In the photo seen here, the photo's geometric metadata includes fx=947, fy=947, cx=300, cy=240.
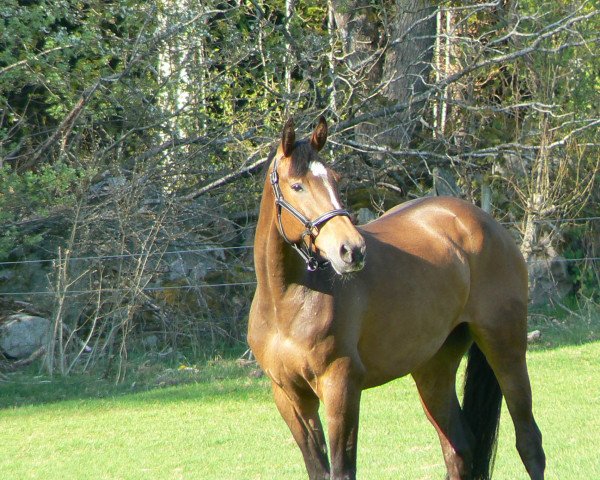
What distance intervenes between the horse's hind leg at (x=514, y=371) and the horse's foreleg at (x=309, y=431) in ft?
3.79

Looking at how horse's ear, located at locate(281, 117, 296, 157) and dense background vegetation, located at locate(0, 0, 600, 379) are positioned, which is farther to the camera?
dense background vegetation, located at locate(0, 0, 600, 379)

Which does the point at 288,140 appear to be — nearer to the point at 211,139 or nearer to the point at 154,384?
Answer: the point at 154,384

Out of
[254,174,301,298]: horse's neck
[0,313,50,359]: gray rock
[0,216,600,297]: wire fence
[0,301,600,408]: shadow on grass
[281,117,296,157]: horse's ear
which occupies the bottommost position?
[0,301,600,408]: shadow on grass

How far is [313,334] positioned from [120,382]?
5.50m

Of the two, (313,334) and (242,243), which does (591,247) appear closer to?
(242,243)

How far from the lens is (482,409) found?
533cm

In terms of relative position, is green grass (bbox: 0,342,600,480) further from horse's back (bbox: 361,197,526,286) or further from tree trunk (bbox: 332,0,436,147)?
tree trunk (bbox: 332,0,436,147)

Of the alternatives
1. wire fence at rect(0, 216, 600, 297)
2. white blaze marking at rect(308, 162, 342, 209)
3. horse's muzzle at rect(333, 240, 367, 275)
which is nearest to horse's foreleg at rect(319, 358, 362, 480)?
horse's muzzle at rect(333, 240, 367, 275)

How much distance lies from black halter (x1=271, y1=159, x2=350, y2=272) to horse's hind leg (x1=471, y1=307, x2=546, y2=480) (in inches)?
53.3

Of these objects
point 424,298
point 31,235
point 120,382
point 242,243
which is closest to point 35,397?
point 120,382

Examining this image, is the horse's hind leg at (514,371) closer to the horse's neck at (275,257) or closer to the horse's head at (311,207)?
the horse's neck at (275,257)

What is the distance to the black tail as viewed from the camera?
17.2ft

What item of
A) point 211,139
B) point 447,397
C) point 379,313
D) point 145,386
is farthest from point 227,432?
point 211,139

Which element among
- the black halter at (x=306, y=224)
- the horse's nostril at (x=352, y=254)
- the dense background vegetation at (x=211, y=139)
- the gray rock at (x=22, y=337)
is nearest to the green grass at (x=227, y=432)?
the gray rock at (x=22, y=337)
